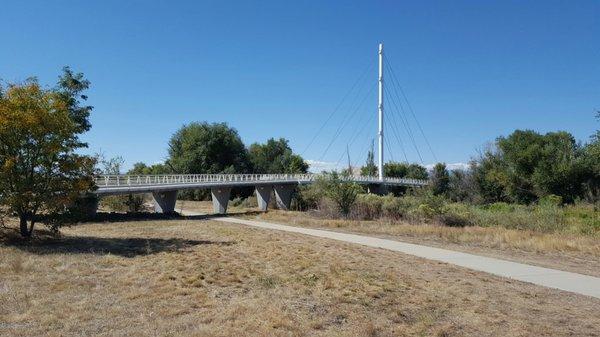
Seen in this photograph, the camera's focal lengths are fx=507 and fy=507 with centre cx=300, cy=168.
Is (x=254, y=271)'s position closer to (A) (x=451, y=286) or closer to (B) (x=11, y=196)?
(A) (x=451, y=286)

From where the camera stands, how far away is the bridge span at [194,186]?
3672 cm

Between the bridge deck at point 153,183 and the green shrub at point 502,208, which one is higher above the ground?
the bridge deck at point 153,183

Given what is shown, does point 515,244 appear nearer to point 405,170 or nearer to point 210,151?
point 210,151

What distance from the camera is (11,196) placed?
624 inches

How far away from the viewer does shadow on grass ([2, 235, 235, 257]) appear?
48.4 ft

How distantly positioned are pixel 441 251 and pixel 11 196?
13.5 m

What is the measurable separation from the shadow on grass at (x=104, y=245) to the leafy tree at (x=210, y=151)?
6924cm

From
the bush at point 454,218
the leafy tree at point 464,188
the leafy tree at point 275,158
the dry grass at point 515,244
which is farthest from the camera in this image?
the leafy tree at point 275,158

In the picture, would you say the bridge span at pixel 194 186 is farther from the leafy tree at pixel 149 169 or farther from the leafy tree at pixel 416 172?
→ the leafy tree at pixel 416 172

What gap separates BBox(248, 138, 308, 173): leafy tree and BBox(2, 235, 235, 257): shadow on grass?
3449 inches

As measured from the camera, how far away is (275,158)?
11381 centimetres

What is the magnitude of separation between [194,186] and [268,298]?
1510 inches

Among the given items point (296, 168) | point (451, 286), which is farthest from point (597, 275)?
point (296, 168)

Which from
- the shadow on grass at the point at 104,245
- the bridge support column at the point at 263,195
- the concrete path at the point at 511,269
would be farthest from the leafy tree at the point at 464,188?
the shadow on grass at the point at 104,245
